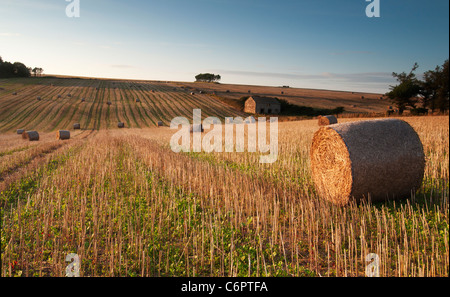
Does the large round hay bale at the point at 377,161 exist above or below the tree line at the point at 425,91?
below

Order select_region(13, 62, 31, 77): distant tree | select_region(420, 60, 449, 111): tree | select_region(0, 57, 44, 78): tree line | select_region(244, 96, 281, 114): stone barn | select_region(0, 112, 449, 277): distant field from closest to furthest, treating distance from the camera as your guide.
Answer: select_region(0, 112, 449, 277): distant field
select_region(420, 60, 449, 111): tree
select_region(244, 96, 281, 114): stone barn
select_region(0, 57, 44, 78): tree line
select_region(13, 62, 31, 77): distant tree

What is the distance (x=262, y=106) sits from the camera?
62.6 meters

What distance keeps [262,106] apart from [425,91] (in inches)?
1159

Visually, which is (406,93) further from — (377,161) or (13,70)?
(13,70)

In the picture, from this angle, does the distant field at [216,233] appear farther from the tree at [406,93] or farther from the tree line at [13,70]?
the tree line at [13,70]

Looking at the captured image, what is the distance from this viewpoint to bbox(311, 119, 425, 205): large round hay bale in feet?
21.7

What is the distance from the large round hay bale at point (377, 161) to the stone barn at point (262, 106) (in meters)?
55.4

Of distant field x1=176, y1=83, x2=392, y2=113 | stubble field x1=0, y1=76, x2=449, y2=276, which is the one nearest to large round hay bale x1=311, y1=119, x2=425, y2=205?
stubble field x1=0, y1=76, x2=449, y2=276

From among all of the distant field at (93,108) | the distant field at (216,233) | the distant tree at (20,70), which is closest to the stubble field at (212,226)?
the distant field at (216,233)

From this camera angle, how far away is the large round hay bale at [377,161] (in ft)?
21.7

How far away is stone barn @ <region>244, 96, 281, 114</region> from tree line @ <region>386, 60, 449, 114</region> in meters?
22.6

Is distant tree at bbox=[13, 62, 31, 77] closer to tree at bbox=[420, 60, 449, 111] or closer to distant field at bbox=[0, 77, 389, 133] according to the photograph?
distant field at bbox=[0, 77, 389, 133]
